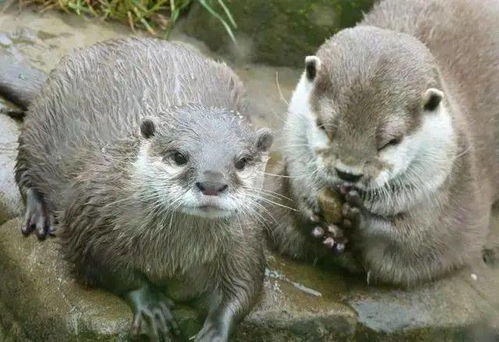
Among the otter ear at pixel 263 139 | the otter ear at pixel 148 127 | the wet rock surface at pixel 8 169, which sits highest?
the otter ear at pixel 263 139

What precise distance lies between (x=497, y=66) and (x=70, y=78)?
1.77 meters

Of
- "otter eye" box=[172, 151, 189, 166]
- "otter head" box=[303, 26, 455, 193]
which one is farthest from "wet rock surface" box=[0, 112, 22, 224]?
"otter head" box=[303, 26, 455, 193]

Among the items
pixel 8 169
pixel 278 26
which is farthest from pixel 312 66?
pixel 278 26

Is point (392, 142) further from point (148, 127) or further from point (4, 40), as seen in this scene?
point (4, 40)

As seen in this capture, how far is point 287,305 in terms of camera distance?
12.3 feet

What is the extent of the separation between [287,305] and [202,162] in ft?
2.84

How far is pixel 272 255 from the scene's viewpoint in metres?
4.05

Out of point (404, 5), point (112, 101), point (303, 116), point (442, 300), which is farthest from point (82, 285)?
point (404, 5)

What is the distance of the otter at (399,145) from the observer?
11.4 feet

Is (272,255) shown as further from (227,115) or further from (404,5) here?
(404,5)

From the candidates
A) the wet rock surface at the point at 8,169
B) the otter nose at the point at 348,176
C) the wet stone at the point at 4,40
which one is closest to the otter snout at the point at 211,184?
the otter nose at the point at 348,176

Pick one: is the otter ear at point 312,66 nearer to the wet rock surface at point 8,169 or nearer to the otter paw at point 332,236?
the otter paw at point 332,236

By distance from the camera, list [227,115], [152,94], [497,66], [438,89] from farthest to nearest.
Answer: [497,66] → [152,94] → [438,89] → [227,115]

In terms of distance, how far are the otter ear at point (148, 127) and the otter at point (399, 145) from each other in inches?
23.3
